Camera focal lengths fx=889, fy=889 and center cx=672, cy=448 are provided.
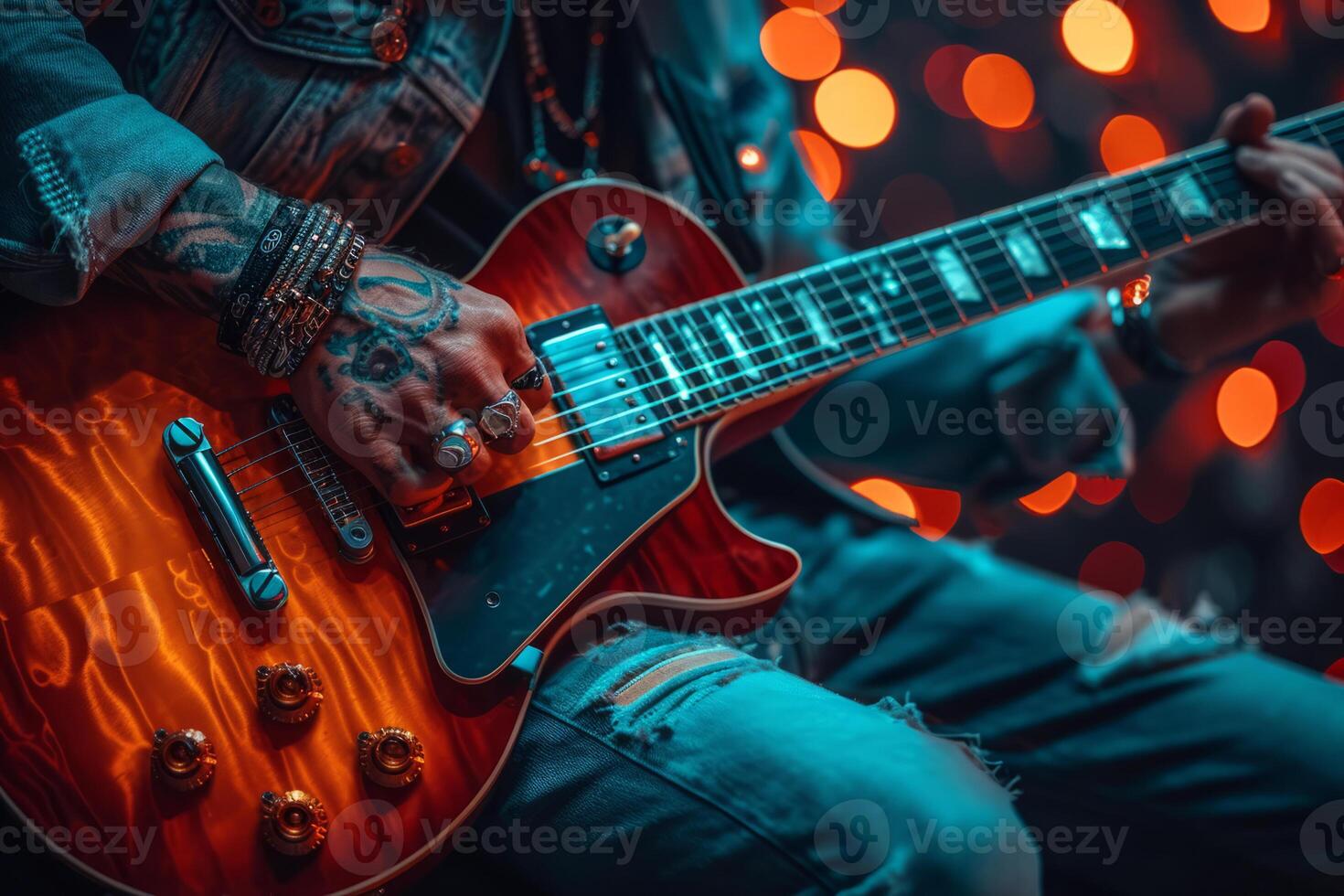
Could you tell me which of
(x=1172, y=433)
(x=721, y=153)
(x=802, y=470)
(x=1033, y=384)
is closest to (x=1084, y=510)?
(x=1172, y=433)

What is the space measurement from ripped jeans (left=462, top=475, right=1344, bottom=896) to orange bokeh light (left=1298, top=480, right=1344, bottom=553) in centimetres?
59

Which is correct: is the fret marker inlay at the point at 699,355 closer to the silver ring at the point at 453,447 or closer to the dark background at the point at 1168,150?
the silver ring at the point at 453,447

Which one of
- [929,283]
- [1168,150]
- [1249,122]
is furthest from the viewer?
[1168,150]

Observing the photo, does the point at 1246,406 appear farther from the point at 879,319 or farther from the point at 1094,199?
the point at 879,319

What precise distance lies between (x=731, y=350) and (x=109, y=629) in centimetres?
54

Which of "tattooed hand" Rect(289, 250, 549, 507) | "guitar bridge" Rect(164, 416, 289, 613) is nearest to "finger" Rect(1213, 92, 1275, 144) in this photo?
"tattooed hand" Rect(289, 250, 549, 507)

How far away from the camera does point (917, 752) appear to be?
710mm

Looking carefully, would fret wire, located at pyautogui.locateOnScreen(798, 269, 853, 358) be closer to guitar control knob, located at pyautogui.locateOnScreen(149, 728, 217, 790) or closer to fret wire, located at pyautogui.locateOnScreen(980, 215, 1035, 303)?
fret wire, located at pyautogui.locateOnScreen(980, 215, 1035, 303)

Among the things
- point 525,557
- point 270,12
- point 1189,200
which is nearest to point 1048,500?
point 1189,200

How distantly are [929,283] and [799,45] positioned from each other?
912 mm

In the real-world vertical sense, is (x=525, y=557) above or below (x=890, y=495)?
above

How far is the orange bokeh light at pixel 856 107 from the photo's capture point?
1.59 m

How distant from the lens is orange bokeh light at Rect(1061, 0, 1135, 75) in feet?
5.11

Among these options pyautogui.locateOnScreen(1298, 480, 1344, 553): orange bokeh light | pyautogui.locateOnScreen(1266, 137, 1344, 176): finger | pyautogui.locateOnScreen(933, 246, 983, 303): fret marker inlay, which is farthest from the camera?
pyautogui.locateOnScreen(1298, 480, 1344, 553): orange bokeh light
